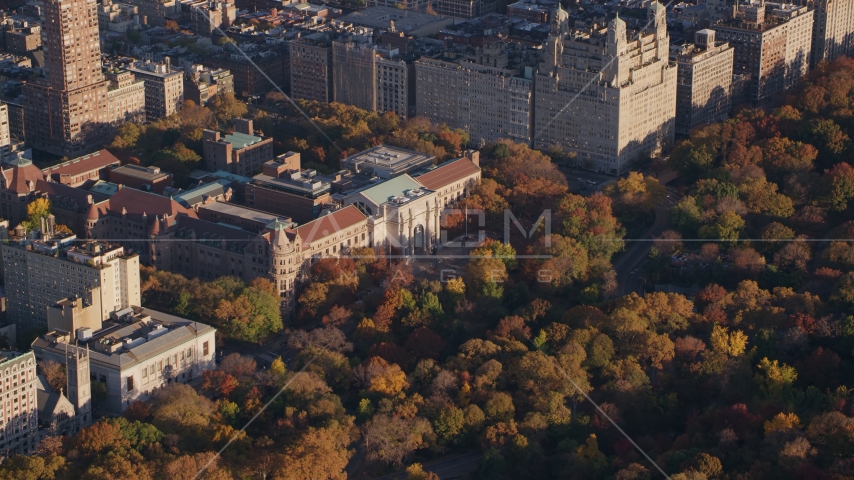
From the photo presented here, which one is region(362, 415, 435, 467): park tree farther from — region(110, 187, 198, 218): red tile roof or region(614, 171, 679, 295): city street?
region(110, 187, 198, 218): red tile roof

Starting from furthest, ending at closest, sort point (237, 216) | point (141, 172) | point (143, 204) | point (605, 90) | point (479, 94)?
1. point (479, 94)
2. point (605, 90)
3. point (141, 172)
4. point (143, 204)
5. point (237, 216)

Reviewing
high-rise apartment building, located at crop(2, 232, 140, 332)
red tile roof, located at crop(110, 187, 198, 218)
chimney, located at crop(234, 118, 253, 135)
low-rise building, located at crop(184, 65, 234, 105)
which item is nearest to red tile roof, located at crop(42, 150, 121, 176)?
red tile roof, located at crop(110, 187, 198, 218)

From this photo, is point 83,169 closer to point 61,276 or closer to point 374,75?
point 61,276

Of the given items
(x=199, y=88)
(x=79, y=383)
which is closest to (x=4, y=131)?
(x=199, y=88)

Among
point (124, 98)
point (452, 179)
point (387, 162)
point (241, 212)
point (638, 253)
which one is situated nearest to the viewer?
point (241, 212)

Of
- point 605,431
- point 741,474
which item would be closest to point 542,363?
point 605,431

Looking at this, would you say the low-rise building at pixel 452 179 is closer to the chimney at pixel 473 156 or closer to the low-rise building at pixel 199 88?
the chimney at pixel 473 156

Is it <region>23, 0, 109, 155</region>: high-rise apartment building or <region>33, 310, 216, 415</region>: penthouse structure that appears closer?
<region>33, 310, 216, 415</region>: penthouse structure
